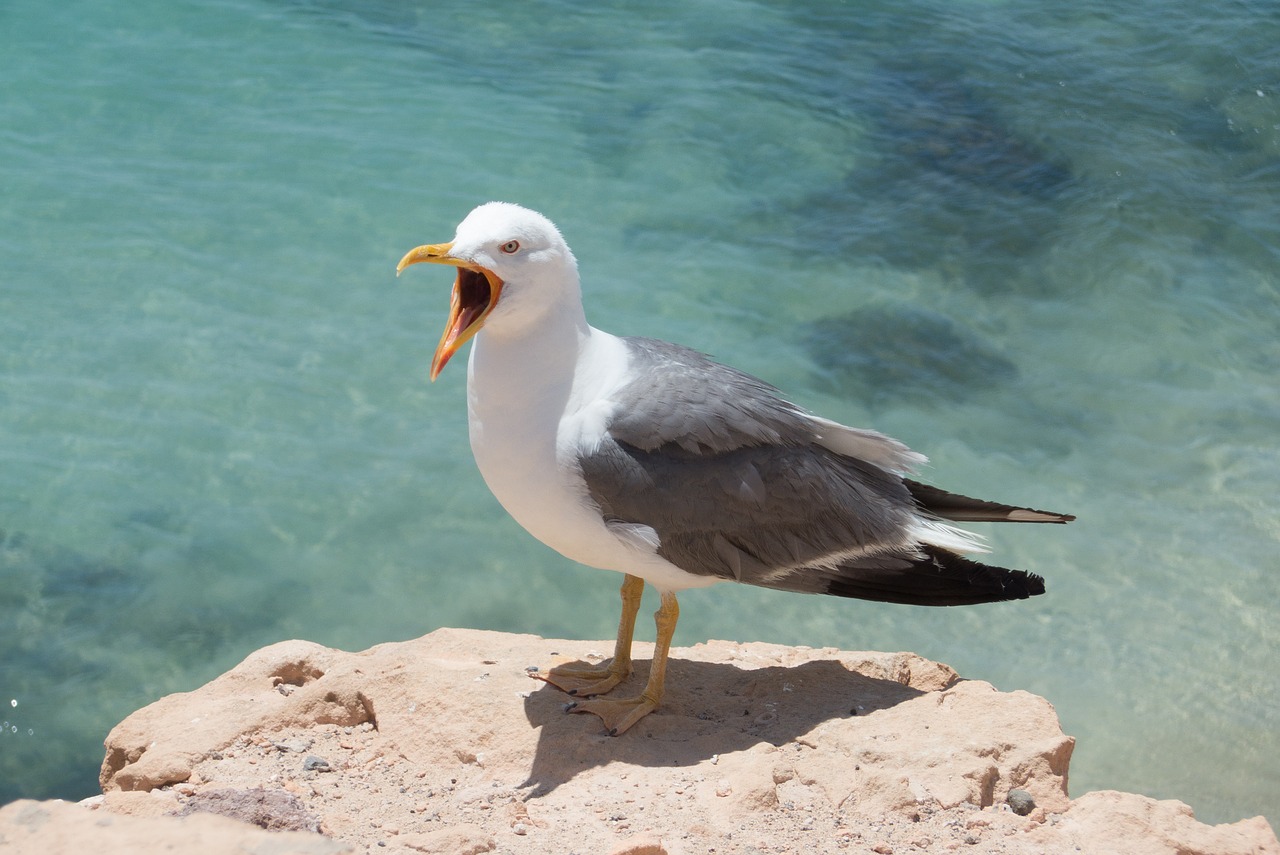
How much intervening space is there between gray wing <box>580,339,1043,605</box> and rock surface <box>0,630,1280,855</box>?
424 millimetres

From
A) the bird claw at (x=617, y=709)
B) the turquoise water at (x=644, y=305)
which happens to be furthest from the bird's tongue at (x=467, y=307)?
the turquoise water at (x=644, y=305)

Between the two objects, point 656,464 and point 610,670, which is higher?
point 656,464

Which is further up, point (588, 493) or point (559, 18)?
point (559, 18)

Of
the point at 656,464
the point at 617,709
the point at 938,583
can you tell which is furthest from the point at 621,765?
the point at 938,583

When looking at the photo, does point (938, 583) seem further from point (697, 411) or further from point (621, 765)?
point (621, 765)

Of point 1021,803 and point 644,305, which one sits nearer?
point 1021,803

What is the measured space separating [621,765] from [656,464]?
0.92 meters

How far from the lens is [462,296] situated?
12.7ft

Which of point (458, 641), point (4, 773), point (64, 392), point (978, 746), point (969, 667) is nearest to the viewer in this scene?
point (978, 746)

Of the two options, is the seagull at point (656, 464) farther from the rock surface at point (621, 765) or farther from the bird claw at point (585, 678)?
the rock surface at point (621, 765)

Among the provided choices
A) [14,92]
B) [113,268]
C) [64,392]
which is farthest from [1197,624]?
[14,92]

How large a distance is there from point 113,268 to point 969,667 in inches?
250

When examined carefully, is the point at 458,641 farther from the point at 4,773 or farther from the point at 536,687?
the point at 4,773

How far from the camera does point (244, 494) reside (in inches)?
287
